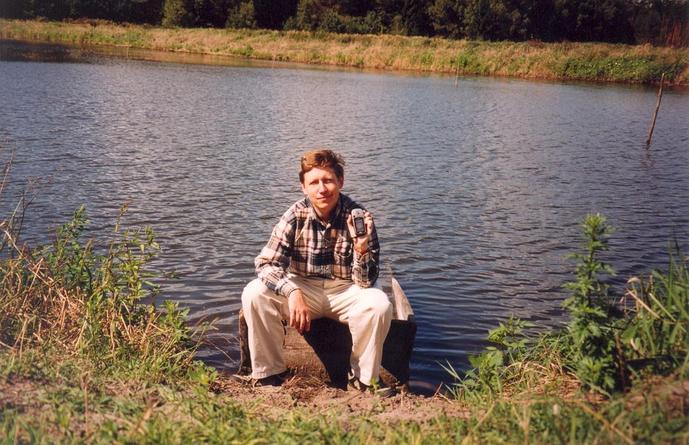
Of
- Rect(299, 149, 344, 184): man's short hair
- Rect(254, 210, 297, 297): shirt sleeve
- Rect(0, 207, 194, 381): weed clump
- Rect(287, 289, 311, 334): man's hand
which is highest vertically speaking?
Rect(299, 149, 344, 184): man's short hair

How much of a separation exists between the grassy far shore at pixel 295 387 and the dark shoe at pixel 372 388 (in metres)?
0.11

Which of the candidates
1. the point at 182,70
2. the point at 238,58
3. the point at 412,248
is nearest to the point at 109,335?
the point at 412,248

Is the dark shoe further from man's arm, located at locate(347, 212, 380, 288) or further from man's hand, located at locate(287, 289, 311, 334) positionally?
man's arm, located at locate(347, 212, 380, 288)

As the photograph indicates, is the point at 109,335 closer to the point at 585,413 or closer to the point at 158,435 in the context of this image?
the point at 158,435

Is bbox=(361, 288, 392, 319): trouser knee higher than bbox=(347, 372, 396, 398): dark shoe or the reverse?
higher

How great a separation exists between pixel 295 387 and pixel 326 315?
0.56m

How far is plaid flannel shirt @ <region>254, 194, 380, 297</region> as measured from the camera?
16.4 ft

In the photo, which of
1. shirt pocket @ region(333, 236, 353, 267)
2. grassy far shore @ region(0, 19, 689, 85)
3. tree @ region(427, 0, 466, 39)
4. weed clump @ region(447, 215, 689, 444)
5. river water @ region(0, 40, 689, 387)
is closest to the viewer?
weed clump @ region(447, 215, 689, 444)

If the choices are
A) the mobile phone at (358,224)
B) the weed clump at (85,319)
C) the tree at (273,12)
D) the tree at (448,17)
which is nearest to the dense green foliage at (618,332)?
the mobile phone at (358,224)

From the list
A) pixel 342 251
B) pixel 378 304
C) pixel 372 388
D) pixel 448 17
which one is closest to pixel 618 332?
pixel 378 304

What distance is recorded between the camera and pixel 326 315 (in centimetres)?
520

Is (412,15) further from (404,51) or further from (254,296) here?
(254,296)

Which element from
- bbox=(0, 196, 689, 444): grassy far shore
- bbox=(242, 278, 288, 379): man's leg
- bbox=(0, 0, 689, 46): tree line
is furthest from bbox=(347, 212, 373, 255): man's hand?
bbox=(0, 0, 689, 46): tree line

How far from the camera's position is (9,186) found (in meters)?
10.5
